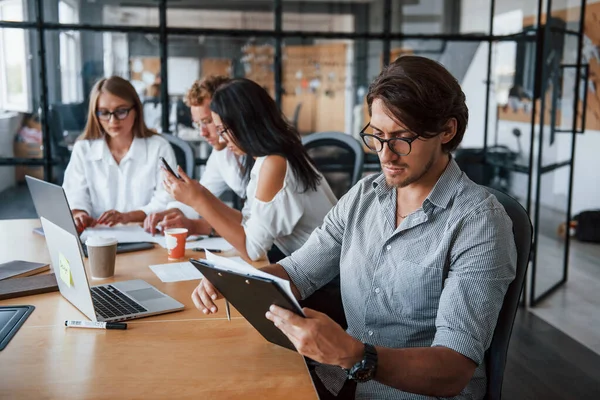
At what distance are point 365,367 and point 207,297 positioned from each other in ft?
1.60

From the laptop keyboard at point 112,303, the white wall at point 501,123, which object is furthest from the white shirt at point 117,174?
the white wall at point 501,123

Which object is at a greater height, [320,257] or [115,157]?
[115,157]

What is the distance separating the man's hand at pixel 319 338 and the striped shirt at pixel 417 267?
22 centimetres

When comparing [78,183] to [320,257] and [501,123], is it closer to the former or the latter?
[320,257]

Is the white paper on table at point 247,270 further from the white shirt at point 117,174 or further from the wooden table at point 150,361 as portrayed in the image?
the white shirt at point 117,174

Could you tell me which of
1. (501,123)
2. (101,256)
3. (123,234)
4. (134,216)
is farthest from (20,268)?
(501,123)

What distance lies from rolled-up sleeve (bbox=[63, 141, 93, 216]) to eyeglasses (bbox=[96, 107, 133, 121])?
17 cm

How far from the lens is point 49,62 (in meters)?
3.86

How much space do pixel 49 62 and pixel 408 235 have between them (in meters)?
3.09

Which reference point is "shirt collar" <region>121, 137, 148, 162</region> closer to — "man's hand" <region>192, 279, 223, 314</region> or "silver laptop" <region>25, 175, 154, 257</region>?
"silver laptop" <region>25, 175, 154, 257</region>

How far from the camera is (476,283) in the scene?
1286 millimetres

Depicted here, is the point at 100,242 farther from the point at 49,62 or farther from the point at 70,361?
the point at 49,62

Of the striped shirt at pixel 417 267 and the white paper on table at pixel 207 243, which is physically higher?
the striped shirt at pixel 417 267

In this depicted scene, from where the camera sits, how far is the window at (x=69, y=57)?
12.6ft
